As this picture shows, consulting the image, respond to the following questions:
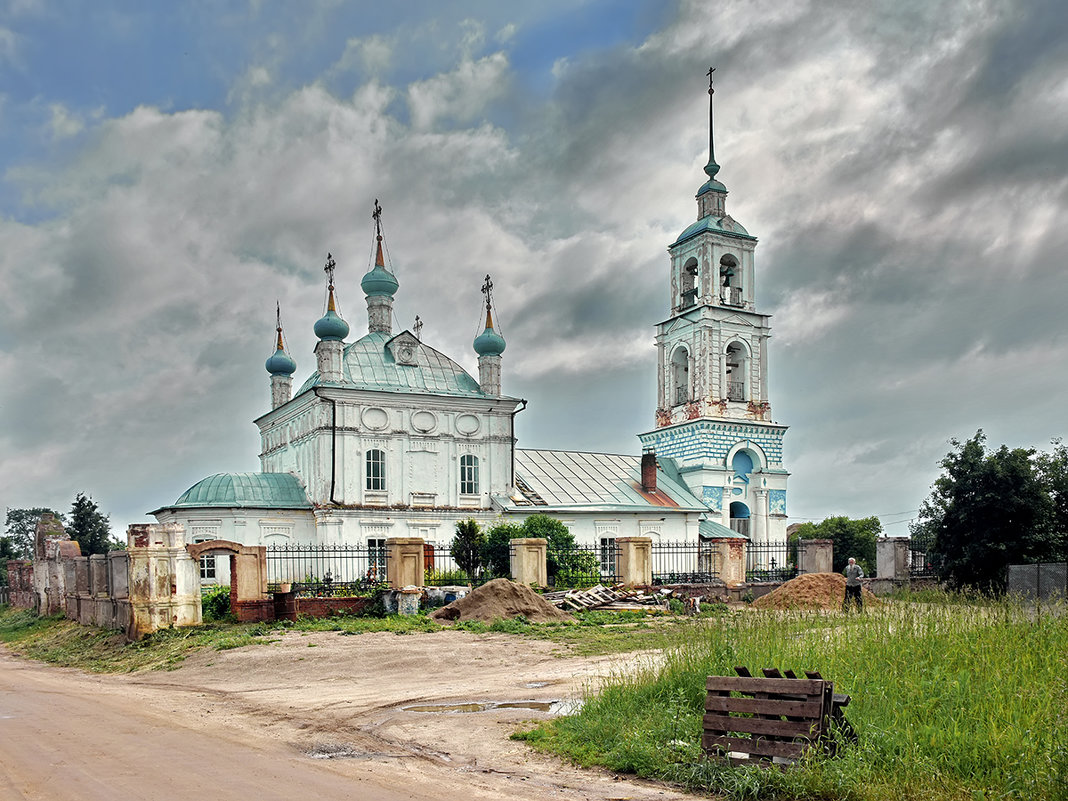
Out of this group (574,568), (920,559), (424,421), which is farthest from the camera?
(424,421)

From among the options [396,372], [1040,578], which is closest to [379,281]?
[396,372]

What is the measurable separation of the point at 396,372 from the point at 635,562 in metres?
11.7

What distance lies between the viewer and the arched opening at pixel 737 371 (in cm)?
4347

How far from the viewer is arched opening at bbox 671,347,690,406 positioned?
44.3 m

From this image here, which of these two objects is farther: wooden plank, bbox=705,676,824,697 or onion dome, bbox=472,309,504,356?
onion dome, bbox=472,309,504,356

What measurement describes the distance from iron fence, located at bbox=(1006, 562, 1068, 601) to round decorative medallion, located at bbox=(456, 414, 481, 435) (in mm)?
20995

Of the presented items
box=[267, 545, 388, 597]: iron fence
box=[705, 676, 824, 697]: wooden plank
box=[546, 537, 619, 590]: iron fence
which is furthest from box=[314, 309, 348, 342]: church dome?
box=[705, 676, 824, 697]: wooden plank

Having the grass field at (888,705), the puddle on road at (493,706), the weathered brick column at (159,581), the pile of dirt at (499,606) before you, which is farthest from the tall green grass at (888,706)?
the weathered brick column at (159,581)

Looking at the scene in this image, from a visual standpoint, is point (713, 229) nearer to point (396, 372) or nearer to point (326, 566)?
point (396, 372)

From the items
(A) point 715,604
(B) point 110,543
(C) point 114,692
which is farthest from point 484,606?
(B) point 110,543

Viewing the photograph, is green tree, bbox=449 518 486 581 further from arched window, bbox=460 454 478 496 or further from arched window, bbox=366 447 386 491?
arched window, bbox=460 454 478 496

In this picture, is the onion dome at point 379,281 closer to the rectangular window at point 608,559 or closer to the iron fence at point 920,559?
the rectangular window at point 608,559

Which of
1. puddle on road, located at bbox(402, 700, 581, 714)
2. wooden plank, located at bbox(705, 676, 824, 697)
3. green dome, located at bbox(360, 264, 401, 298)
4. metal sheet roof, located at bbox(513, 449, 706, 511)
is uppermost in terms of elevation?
green dome, located at bbox(360, 264, 401, 298)

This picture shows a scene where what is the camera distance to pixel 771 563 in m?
35.2
